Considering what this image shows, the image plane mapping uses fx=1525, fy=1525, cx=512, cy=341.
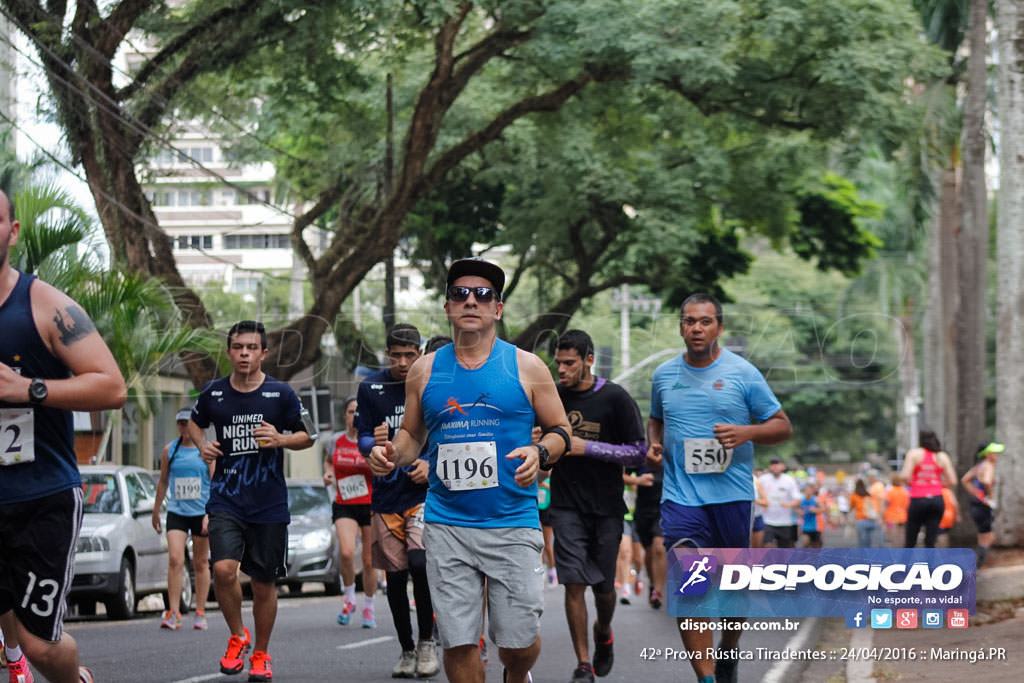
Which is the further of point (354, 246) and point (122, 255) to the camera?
point (354, 246)

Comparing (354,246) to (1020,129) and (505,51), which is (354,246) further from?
(1020,129)

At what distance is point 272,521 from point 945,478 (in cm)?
1048

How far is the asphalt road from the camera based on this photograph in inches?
368

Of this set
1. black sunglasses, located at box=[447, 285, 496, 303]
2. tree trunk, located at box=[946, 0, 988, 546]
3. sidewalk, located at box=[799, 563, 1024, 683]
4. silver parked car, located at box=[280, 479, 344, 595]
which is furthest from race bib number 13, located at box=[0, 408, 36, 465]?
tree trunk, located at box=[946, 0, 988, 546]

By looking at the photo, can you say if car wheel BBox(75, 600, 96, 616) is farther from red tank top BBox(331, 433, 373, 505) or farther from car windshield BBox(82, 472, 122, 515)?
red tank top BBox(331, 433, 373, 505)

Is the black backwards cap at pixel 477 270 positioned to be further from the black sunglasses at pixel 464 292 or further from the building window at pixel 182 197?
the building window at pixel 182 197

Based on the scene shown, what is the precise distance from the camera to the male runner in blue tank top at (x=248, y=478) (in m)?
8.80

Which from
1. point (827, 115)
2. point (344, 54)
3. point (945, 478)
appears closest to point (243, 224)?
point (344, 54)

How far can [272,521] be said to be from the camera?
891 cm

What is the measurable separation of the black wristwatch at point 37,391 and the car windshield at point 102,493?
436 inches

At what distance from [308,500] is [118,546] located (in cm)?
507

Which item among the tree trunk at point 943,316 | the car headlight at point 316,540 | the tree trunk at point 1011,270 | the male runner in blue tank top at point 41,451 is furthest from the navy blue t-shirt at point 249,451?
the tree trunk at point 943,316

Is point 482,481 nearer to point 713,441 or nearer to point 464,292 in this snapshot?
point 464,292

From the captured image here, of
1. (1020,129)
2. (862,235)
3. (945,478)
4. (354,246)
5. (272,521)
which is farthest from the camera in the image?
(862,235)
